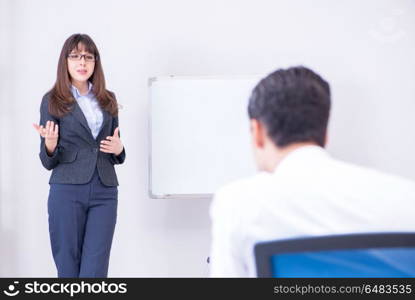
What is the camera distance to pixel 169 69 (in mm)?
2881

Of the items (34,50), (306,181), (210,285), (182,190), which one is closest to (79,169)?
(182,190)

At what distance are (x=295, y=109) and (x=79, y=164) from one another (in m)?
1.53

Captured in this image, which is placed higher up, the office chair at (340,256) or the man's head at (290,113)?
the man's head at (290,113)

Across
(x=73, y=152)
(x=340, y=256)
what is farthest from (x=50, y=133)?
(x=340, y=256)

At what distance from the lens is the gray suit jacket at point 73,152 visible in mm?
2213

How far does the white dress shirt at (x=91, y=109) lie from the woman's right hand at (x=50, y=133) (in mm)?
171

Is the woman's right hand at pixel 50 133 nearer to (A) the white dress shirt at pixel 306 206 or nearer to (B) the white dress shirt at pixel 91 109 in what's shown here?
(B) the white dress shirt at pixel 91 109

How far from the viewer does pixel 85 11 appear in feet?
9.32

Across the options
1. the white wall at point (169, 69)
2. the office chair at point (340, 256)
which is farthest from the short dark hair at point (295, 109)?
the white wall at point (169, 69)

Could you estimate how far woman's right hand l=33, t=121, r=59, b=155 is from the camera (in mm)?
2139

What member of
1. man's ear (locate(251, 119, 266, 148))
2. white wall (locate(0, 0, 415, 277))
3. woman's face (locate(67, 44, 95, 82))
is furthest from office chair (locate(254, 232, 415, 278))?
white wall (locate(0, 0, 415, 277))

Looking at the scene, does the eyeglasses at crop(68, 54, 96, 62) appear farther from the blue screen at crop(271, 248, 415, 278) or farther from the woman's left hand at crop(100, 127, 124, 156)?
the blue screen at crop(271, 248, 415, 278)

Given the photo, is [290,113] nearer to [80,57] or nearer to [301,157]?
[301,157]

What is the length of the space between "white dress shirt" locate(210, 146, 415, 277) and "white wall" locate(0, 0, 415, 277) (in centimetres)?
212
